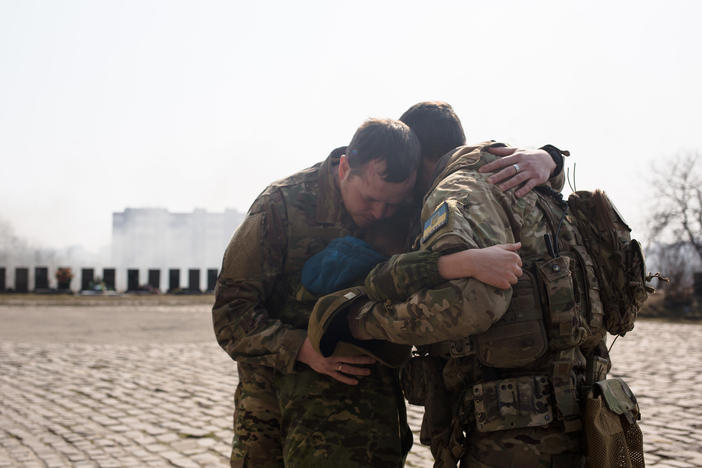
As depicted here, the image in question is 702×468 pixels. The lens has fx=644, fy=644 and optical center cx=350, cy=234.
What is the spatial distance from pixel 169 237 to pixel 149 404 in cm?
9601

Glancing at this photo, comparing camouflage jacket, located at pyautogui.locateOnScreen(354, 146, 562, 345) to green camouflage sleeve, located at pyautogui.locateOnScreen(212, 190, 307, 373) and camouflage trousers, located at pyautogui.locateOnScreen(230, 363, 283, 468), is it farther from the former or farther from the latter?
camouflage trousers, located at pyautogui.locateOnScreen(230, 363, 283, 468)

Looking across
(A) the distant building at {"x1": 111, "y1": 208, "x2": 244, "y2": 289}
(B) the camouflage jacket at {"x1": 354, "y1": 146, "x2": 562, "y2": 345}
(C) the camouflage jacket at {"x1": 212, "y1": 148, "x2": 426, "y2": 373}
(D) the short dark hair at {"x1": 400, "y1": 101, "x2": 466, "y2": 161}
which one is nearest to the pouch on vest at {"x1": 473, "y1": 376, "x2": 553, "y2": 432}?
(B) the camouflage jacket at {"x1": 354, "y1": 146, "x2": 562, "y2": 345}

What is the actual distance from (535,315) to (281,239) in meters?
1.16

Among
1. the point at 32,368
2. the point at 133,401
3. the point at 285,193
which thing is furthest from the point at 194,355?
the point at 285,193

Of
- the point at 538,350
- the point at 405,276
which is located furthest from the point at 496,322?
the point at 405,276

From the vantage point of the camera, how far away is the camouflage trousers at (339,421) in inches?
97.1

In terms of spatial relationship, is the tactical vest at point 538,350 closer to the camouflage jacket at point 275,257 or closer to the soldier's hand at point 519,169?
the soldier's hand at point 519,169

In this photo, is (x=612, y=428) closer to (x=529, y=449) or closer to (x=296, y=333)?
(x=529, y=449)

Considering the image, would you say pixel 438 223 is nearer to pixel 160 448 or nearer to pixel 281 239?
pixel 281 239

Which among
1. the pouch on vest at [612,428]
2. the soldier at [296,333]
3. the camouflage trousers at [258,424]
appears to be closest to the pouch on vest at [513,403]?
the pouch on vest at [612,428]

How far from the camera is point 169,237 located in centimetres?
9956

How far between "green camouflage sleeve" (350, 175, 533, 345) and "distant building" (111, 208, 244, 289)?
91890mm

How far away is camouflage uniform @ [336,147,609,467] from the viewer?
6.48ft

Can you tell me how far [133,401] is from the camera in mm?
7254
